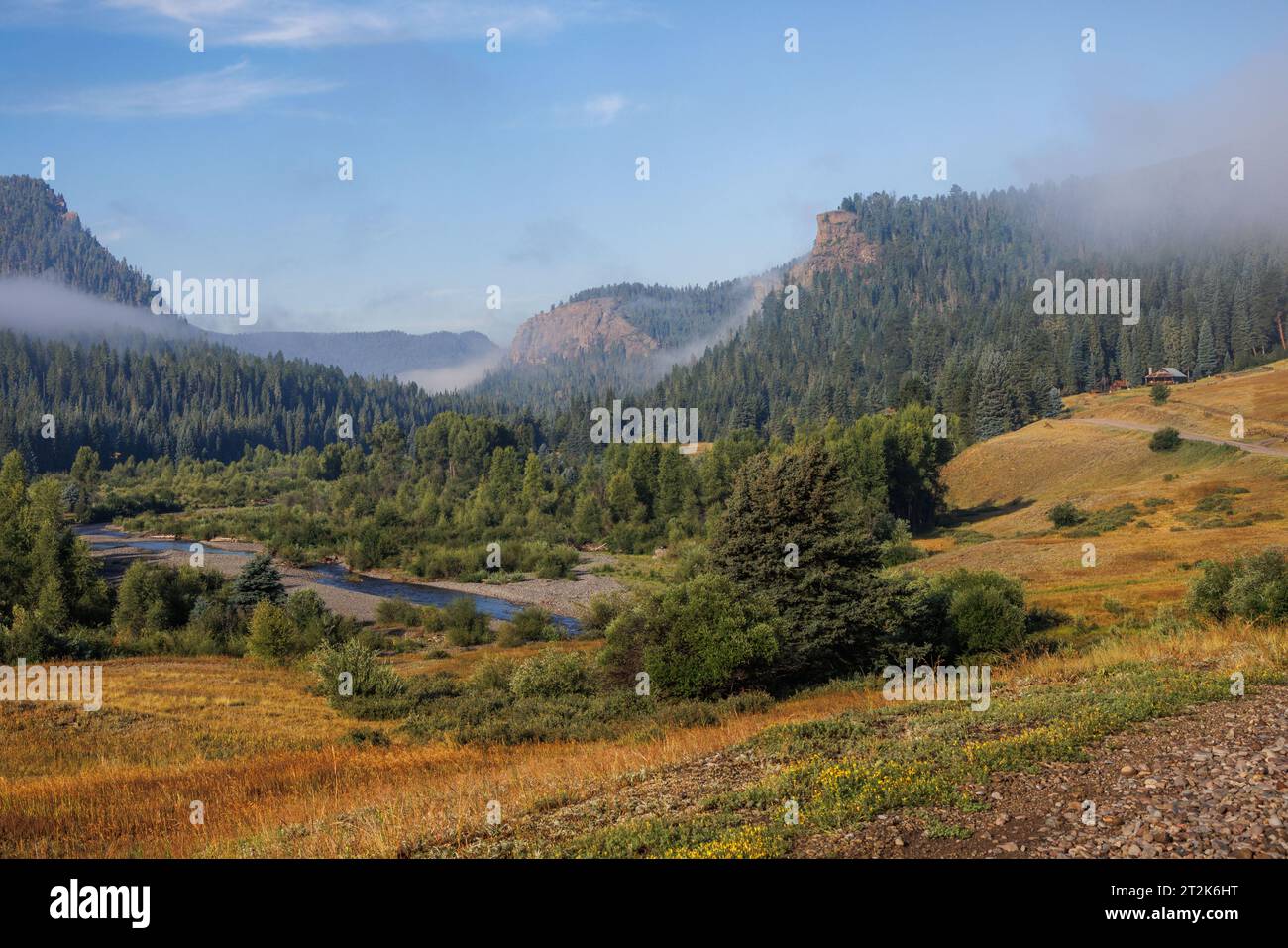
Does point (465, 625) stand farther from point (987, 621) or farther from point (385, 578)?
point (987, 621)

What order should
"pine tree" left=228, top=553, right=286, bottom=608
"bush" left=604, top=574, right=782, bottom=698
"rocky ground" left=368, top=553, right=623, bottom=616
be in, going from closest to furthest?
1. "bush" left=604, top=574, right=782, bottom=698
2. "pine tree" left=228, top=553, right=286, bottom=608
3. "rocky ground" left=368, top=553, right=623, bottom=616

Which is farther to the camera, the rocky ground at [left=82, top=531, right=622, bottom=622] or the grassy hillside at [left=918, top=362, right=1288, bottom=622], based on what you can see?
the rocky ground at [left=82, top=531, right=622, bottom=622]

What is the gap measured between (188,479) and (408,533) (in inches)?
3243

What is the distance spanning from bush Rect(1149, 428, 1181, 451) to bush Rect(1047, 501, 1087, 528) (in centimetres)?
2247

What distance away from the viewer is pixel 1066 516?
7988cm

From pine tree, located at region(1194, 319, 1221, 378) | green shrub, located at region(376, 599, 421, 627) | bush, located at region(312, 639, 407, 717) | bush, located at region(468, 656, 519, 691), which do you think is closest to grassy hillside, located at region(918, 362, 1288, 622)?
pine tree, located at region(1194, 319, 1221, 378)

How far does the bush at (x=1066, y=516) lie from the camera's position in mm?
79375

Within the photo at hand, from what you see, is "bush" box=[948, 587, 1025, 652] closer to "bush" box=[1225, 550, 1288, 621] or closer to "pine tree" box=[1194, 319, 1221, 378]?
"bush" box=[1225, 550, 1288, 621]

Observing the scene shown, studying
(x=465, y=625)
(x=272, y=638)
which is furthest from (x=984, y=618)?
(x=465, y=625)

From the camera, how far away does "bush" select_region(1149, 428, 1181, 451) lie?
94.4 m

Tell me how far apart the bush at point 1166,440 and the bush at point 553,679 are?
88313 millimetres

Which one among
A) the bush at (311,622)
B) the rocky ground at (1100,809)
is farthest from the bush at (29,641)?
the rocky ground at (1100,809)
